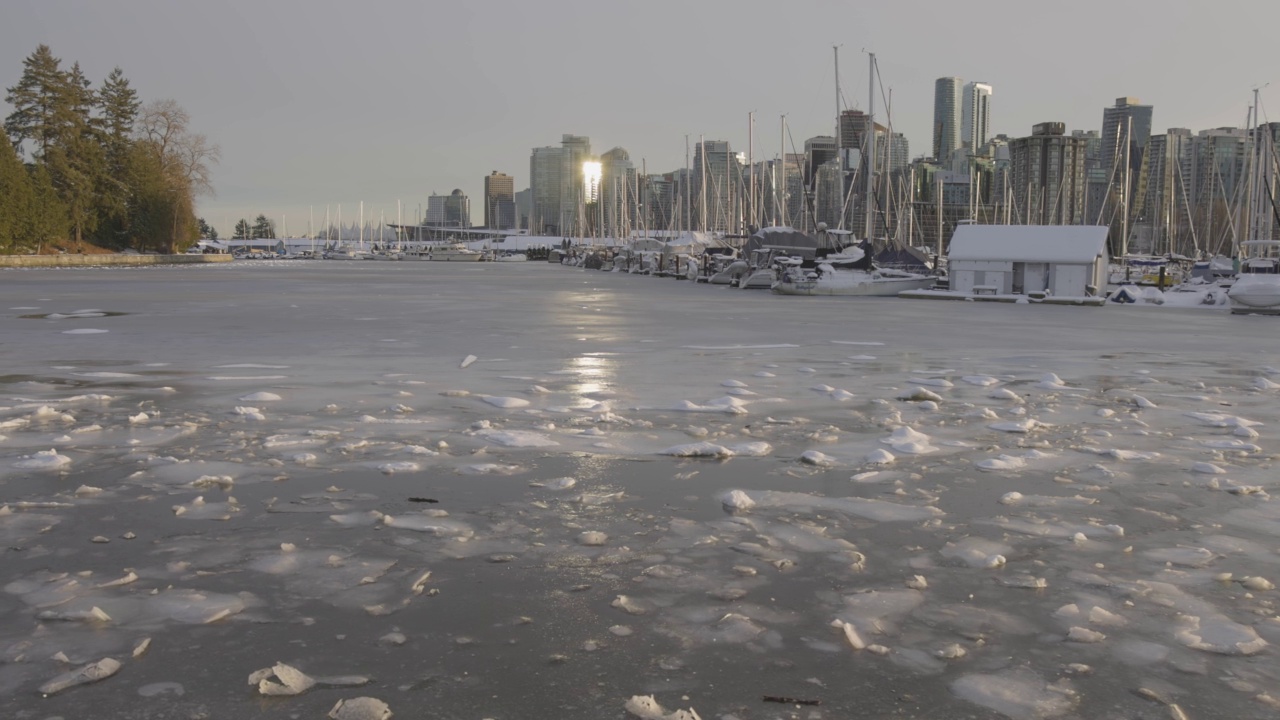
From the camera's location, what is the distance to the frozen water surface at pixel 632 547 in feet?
11.2

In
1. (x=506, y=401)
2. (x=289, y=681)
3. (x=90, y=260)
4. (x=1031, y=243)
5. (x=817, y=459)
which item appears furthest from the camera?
(x=90, y=260)

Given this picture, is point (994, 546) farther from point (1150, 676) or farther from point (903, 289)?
point (903, 289)

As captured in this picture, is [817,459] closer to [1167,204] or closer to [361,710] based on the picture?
[361,710]

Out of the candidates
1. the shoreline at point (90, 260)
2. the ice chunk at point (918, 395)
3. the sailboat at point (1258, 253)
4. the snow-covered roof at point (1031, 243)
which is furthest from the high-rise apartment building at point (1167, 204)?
the shoreline at point (90, 260)

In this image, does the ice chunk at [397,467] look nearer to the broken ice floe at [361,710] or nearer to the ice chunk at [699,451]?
the ice chunk at [699,451]

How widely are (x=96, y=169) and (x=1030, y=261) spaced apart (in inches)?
3420

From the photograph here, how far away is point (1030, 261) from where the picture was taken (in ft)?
140

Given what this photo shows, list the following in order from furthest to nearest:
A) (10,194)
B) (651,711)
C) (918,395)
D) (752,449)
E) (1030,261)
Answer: (10,194) → (1030,261) → (918,395) → (752,449) → (651,711)

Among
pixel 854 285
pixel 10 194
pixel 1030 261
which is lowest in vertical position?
pixel 854 285

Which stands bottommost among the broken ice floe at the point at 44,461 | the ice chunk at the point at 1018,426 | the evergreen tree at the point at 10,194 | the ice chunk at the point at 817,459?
the ice chunk at the point at 1018,426

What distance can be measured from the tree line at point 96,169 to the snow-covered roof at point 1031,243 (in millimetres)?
70769

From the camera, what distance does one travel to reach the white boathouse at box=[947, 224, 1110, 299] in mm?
41531

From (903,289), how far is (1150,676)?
1761 inches

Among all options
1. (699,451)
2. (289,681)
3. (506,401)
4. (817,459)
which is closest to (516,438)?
(699,451)
